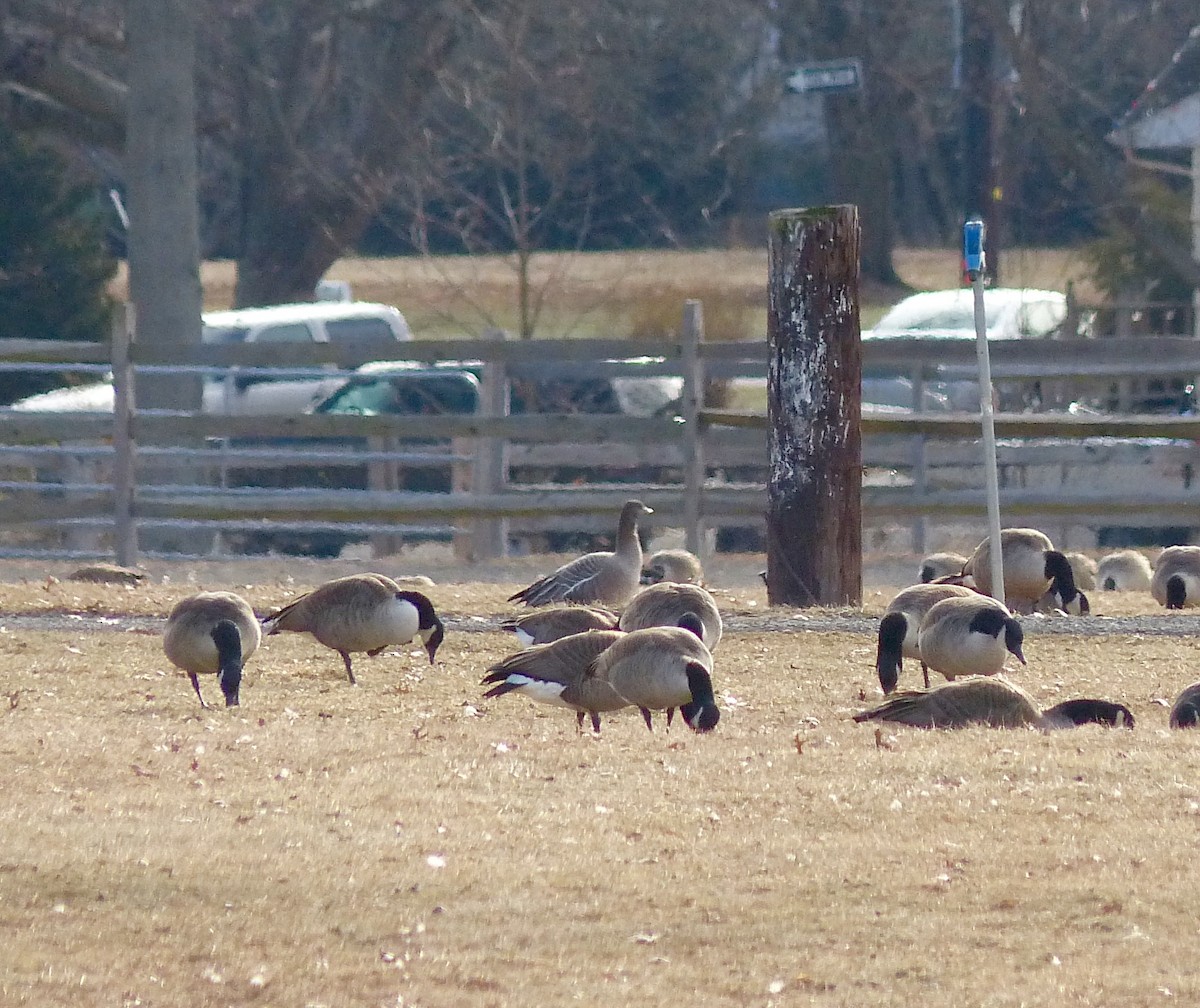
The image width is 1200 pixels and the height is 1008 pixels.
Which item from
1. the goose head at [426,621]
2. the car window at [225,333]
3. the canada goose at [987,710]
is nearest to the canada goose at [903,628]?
the canada goose at [987,710]

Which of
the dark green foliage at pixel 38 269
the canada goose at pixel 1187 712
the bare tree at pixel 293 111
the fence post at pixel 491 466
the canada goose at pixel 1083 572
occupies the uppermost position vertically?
the bare tree at pixel 293 111

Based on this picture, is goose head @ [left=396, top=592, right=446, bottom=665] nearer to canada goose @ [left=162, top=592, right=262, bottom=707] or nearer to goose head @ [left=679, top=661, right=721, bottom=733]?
canada goose @ [left=162, top=592, right=262, bottom=707]

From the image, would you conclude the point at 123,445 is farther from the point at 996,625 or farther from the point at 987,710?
the point at 987,710

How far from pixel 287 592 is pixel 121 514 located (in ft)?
13.6

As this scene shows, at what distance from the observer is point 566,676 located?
7.70 m

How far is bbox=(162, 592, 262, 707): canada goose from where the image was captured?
826 cm

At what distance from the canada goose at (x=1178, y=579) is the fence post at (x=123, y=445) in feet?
26.6

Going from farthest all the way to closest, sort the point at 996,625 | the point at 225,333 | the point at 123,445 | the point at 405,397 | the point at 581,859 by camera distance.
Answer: the point at 225,333
the point at 405,397
the point at 123,445
the point at 996,625
the point at 581,859

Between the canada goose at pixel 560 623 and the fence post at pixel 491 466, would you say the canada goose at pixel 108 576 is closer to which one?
the fence post at pixel 491 466

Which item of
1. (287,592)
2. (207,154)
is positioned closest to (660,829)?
(287,592)

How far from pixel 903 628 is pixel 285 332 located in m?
17.2

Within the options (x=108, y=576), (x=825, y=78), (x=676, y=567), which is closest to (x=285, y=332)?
(x=825, y=78)

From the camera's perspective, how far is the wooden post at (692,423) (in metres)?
15.0

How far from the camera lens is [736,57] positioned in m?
41.4
